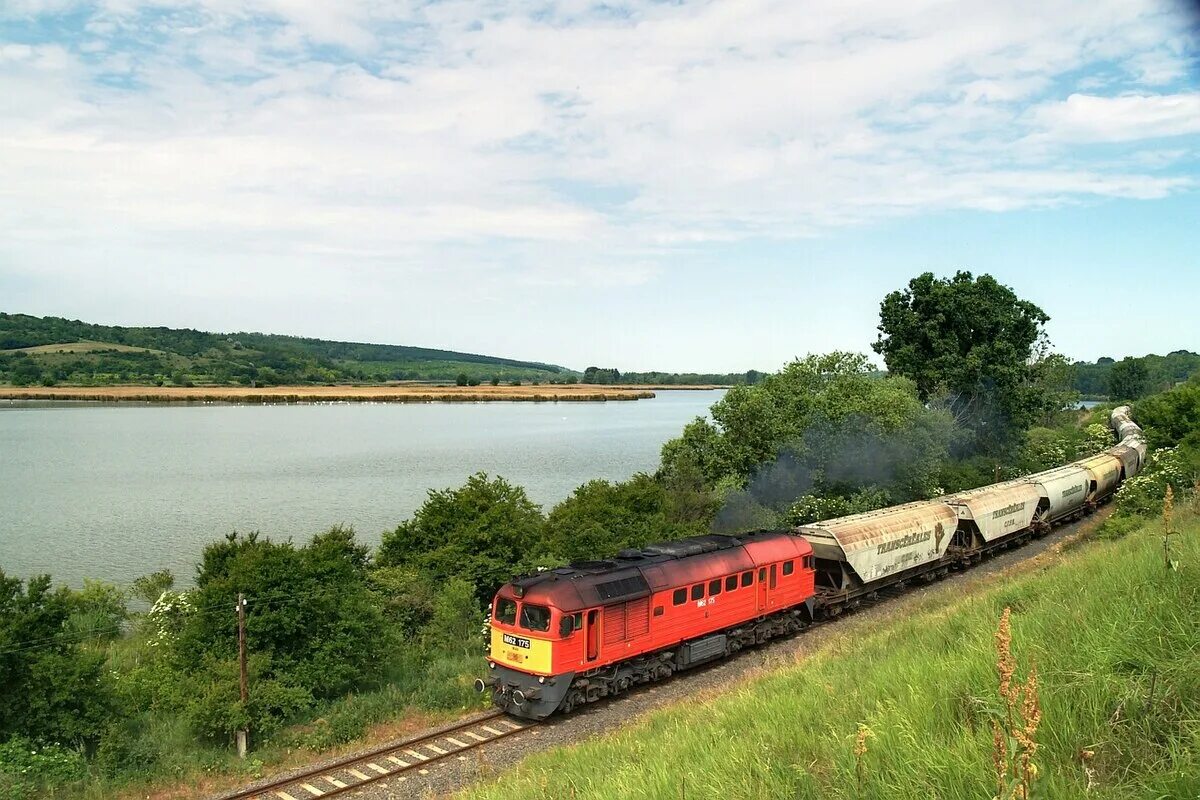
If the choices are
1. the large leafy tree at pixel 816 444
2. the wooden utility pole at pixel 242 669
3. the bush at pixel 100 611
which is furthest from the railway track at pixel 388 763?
the large leafy tree at pixel 816 444

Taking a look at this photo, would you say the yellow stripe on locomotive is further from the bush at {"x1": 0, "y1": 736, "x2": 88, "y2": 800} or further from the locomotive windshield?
the bush at {"x1": 0, "y1": 736, "x2": 88, "y2": 800}

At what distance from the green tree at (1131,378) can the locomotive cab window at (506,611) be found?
454 ft

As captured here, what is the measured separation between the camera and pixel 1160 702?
6.20 m

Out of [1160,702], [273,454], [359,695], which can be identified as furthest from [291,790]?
[273,454]

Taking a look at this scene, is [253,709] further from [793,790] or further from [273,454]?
[273,454]

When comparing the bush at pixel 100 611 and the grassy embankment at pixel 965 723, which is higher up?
the grassy embankment at pixel 965 723

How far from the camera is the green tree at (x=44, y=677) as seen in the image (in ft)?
56.0

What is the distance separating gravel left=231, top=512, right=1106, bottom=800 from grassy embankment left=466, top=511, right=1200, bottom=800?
371 cm

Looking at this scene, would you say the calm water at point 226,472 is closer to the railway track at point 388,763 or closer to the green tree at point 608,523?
the green tree at point 608,523

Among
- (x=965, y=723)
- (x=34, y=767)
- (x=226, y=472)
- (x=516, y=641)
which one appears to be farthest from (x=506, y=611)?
(x=226, y=472)

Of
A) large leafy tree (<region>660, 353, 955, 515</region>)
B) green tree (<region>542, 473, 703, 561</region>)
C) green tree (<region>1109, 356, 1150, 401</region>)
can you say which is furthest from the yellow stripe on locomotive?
green tree (<region>1109, 356, 1150, 401</region>)

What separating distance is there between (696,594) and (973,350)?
128ft

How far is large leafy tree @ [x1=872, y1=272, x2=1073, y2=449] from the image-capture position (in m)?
51.9

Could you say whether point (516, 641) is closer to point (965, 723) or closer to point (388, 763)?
point (388, 763)
